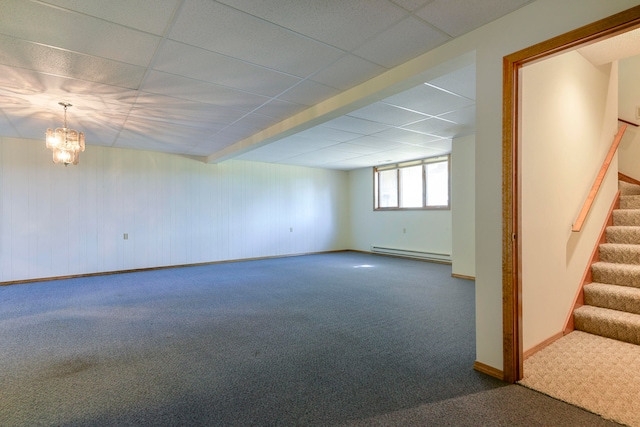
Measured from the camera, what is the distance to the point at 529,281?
7.62 ft

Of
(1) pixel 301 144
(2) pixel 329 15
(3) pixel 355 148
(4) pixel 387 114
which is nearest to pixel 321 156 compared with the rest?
(3) pixel 355 148

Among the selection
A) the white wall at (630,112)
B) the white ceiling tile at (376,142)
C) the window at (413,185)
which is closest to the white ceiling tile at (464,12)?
the white ceiling tile at (376,142)

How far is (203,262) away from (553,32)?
6.85 metres

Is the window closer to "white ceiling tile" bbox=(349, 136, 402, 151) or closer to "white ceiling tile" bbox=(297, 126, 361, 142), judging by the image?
"white ceiling tile" bbox=(349, 136, 402, 151)

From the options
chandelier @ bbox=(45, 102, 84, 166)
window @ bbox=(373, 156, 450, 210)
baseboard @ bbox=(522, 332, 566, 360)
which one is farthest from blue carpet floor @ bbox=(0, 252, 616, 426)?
window @ bbox=(373, 156, 450, 210)

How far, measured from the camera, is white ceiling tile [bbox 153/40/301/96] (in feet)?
8.04

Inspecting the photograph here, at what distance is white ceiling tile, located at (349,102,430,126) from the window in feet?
9.44

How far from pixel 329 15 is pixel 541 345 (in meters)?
2.90

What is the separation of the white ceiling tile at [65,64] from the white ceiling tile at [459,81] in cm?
275

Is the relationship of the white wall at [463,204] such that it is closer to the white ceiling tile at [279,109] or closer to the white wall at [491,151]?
the white ceiling tile at [279,109]

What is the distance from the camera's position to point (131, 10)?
1927 mm

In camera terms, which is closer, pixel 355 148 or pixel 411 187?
pixel 355 148

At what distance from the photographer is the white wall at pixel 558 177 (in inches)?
91.1

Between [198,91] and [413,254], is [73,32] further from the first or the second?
[413,254]
